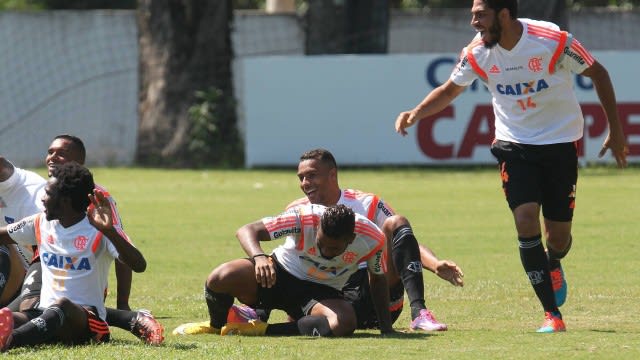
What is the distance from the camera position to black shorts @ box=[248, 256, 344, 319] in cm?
906

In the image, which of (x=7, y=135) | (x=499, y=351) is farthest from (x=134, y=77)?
(x=499, y=351)

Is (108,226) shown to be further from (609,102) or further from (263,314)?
(609,102)

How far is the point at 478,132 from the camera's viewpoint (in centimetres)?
2391

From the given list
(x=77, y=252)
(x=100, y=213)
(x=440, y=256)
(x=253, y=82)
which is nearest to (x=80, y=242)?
(x=77, y=252)

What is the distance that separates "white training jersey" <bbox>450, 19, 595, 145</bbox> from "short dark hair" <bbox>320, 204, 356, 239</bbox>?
1.42 m

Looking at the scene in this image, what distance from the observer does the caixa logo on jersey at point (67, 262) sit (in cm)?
807

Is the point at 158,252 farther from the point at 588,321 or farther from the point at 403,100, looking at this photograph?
the point at 403,100

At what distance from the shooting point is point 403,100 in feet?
80.1

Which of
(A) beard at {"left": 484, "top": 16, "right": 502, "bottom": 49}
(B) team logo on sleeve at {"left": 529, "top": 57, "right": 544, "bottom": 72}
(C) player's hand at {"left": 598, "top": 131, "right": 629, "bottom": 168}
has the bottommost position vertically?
(C) player's hand at {"left": 598, "top": 131, "right": 629, "bottom": 168}

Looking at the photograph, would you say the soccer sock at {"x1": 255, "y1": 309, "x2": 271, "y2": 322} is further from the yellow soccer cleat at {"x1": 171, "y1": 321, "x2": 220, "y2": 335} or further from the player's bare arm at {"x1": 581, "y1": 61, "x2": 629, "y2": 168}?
the player's bare arm at {"x1": 581, "y1": 61, "x2": 629, "y2": 168}

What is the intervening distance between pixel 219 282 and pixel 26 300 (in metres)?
1.15

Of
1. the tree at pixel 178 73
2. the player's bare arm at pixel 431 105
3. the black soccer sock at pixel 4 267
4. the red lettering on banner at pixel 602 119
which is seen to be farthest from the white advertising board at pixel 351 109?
the black soccer sock at pixel 4 267

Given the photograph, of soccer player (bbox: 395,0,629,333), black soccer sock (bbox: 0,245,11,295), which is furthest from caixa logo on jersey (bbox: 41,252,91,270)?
soccer player (bbox: 395,0,629,333)

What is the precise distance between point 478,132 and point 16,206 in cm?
1513
